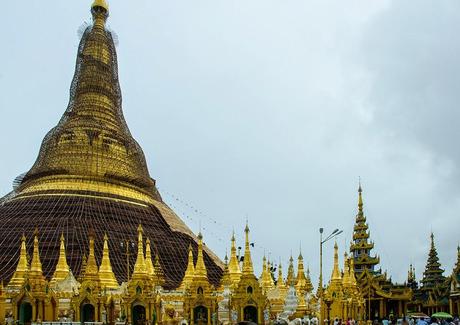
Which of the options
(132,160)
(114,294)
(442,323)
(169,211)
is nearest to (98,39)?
(132,160)

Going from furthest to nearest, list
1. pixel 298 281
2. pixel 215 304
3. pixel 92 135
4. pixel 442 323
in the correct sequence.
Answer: pixel 92 135 < pixel 298 281 < pixel 215 304 < pixel 442 323

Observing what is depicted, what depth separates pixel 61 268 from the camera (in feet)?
123

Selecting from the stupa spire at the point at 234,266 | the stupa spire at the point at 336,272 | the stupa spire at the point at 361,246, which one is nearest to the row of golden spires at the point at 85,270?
the stupa spire at the point at 234,266

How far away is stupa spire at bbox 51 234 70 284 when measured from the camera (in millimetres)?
37156

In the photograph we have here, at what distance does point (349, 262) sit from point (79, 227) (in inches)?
779

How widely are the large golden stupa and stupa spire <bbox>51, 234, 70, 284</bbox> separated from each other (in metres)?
1.63

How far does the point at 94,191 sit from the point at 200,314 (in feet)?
64.5

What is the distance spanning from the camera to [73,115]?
55031 mm

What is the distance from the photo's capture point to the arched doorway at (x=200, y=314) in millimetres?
33438

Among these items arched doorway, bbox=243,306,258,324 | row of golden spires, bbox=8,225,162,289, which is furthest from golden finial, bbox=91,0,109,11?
arched doorway, bbox=243,306,258,324

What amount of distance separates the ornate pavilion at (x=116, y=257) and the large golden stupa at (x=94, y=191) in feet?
0.32

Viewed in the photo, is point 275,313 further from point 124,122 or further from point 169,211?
A: point 124,122

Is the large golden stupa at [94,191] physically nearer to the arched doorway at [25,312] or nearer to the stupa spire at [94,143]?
the stupa spire at [94,143]

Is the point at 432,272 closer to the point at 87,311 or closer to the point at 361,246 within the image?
the point at 361,246
